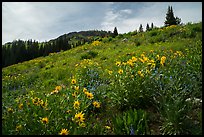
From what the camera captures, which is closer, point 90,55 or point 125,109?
point 125,109

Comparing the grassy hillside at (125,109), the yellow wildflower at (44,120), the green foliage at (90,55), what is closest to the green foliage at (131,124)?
the grassy hillside at (125,109)

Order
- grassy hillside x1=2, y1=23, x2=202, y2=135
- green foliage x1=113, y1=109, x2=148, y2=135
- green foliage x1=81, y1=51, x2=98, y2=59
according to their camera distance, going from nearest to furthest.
Result: green foliage x1=113, y1=109, x2=148, y2=135
grassy hillside x1=2, y1=23, x2=202, y2=135
green foliage x1=81, y1=51, x2=98, y2=59

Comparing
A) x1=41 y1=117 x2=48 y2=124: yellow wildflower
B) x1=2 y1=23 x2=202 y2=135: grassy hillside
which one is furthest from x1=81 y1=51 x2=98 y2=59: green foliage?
x1=41 y1=117 x2=48 y2=124: yellow wildflower

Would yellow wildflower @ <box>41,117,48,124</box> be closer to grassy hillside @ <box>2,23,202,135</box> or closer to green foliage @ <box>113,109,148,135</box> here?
grassy hillside @ <box>2,23,202,135</box>

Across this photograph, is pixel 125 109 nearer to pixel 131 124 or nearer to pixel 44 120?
pixel 131 124

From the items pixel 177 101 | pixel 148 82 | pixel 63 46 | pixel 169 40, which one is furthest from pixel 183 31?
pixel 63 46

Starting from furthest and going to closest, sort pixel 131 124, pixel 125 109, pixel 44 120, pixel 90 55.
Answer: pixel 90 55 → pixel 125 109 → pixel 44 120 → pixel 131 124

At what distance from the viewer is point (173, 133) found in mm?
3316

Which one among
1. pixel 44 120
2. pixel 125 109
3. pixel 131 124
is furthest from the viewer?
pixel 125 109

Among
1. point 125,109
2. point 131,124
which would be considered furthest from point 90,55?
point 131,124

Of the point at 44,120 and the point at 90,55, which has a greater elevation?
the point at 90,55

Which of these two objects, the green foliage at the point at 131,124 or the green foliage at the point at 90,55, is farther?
the green foliage at the point at 90,55

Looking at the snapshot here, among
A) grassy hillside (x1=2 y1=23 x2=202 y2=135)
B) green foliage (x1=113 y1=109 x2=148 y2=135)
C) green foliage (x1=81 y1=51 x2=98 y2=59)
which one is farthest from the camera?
green foliage (x1=81 y1=51 x2=98 y2=59)

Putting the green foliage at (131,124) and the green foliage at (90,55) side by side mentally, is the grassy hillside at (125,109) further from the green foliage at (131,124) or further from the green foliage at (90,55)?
the green foliage at (90,55)
